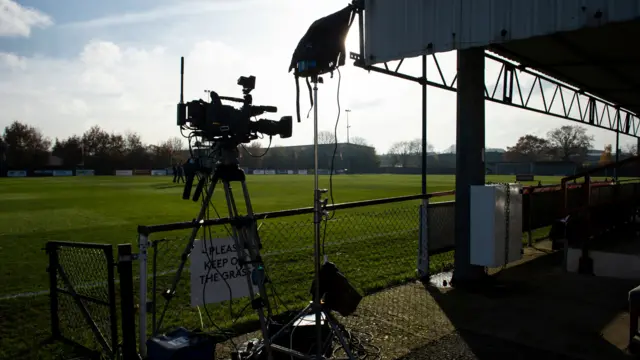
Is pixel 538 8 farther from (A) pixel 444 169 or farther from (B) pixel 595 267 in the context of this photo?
(A) pixel 444 169

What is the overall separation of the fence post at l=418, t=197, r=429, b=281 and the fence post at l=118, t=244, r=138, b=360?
421 cm

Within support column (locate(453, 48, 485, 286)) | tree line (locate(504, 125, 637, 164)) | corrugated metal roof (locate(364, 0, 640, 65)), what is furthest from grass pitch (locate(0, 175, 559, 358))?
tree line (locate(504, 125, 637, 164))

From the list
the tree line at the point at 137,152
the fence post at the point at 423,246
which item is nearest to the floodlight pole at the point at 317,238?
the fence post at the point at 423,246

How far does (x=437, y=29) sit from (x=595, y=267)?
4514mm

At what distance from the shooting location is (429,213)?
6773mm

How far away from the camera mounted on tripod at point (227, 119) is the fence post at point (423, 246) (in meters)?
3.66

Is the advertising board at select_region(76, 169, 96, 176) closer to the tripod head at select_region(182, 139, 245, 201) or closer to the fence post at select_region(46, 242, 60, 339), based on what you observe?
the fence post at select_region(46, 242, 60, 339)

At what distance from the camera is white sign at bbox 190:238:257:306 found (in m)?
3.73

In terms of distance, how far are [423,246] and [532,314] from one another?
1.89m

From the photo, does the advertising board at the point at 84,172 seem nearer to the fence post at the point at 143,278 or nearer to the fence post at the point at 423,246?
the fence post at the point at 423,246

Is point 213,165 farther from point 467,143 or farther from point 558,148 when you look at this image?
point 558,148

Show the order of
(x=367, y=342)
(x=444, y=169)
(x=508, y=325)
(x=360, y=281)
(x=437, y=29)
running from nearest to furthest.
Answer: (x=367, y=342), (x=508, y=325), (x=437, y=29), (x=360, y=281), (x=444, y=169)

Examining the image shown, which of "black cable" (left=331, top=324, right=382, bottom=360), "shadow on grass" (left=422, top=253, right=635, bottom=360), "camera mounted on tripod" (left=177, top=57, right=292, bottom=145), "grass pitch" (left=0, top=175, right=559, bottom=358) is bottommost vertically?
"grass pitch" (left=0, top=175, right=559, bottom=358)

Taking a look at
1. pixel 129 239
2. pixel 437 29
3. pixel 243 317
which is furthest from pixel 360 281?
pixel 129 239
